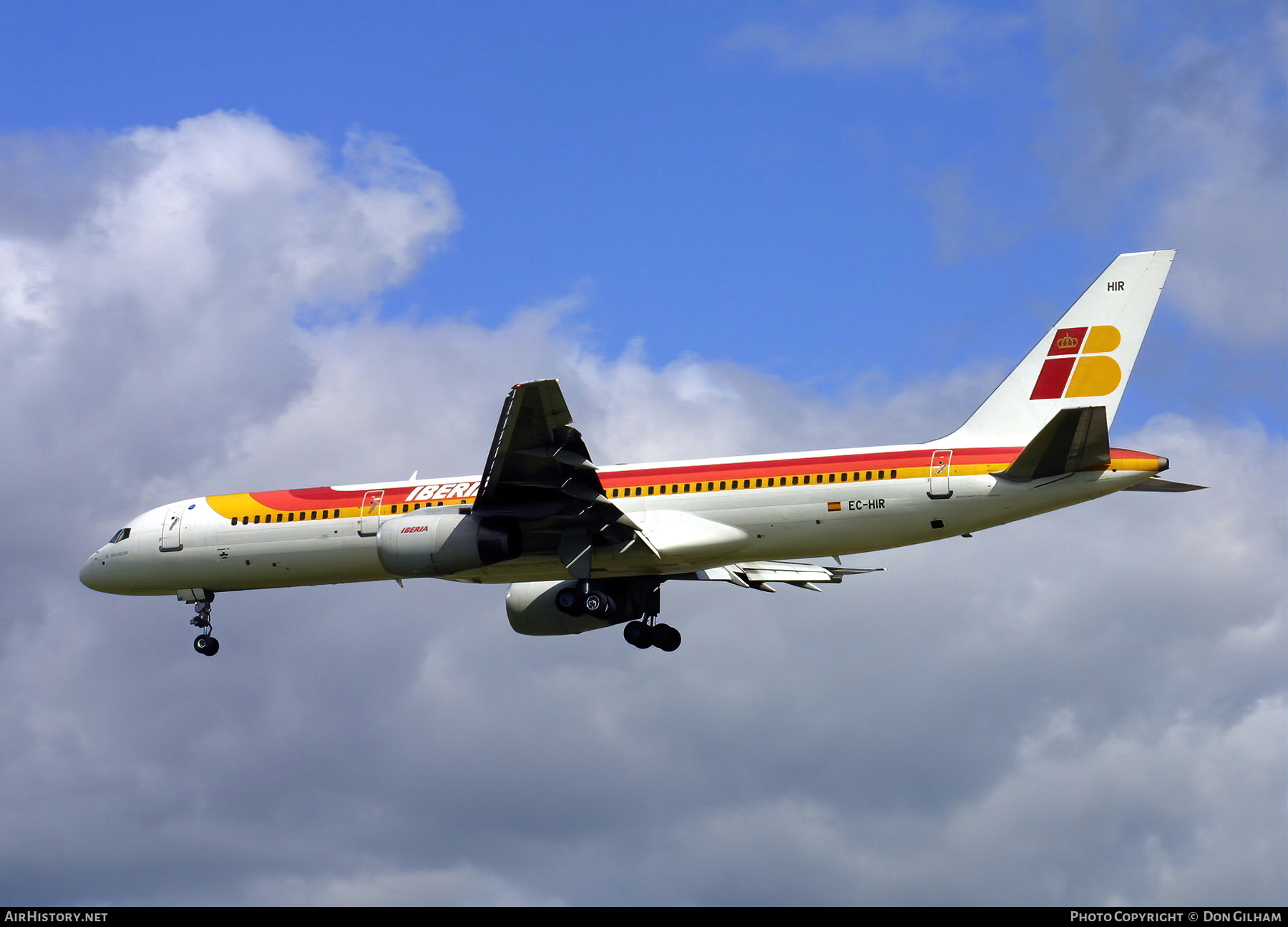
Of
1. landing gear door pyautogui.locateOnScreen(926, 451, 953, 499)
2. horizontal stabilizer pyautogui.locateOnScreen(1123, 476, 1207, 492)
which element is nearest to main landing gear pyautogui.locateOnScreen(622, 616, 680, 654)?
landing gear door pyautogui.locateOnScreen(926, 451, 953, 499)

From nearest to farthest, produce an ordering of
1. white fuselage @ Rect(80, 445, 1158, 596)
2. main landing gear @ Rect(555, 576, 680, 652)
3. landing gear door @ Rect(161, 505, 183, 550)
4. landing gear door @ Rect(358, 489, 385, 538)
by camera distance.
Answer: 1. white fuselage @ Rect(80, 445, 1158, 596)
2. landing gear door @ Rect(358, 489, 385, 538)
3. landing gear door @ Rect(161, 505, 183, 550)
4. main landing gear @ Rect(555, 576, 680, 652)

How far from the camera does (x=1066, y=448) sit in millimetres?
29656

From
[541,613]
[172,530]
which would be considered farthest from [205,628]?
[541,613]

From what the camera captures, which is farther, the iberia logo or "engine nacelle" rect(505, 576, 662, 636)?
"engine nacelle" rect(505, 576, 662, 636)

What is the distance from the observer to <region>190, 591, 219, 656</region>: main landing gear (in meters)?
37.5

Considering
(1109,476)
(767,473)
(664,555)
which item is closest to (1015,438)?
(1109,476)

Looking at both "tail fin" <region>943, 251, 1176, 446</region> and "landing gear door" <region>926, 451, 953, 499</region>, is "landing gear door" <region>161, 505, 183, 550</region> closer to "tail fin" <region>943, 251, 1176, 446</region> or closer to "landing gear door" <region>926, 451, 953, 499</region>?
"landing gear door" <region>926, 451, 953, 499</region>

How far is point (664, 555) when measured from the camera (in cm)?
3322

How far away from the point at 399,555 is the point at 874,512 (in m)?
10.4

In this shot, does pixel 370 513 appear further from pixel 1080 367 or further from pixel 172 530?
pixel 1080 367

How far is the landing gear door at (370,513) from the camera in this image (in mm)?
35344

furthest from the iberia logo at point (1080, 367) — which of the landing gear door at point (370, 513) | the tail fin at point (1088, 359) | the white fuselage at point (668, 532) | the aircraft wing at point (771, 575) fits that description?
the landing gear door at point (370, 513)

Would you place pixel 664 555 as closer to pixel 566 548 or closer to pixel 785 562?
pixel 566 548

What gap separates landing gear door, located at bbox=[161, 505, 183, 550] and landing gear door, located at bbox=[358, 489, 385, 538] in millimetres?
4976
